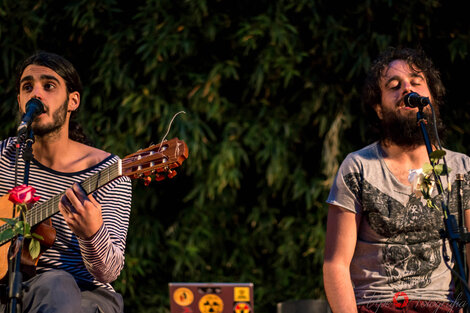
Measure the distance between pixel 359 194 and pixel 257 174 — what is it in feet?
6.17

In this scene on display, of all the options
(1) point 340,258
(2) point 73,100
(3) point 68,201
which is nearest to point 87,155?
(2) point 73,100

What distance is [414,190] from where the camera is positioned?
8.32 ft

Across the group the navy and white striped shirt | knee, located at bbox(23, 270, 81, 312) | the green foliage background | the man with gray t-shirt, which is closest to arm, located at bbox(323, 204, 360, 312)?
the man with gray t-shirt

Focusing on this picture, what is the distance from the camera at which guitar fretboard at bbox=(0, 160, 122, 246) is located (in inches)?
92.5

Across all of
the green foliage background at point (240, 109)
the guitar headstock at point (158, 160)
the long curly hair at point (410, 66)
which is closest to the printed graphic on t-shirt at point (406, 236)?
the long curly hair at point (410, 66)

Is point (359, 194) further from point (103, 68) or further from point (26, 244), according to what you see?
point (103, 68)

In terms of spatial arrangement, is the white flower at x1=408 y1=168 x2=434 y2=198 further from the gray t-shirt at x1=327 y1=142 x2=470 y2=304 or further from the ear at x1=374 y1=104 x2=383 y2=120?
the ear at x1=374 y1=104 x2=383 y2=120

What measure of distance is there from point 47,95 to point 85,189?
26.3 inches

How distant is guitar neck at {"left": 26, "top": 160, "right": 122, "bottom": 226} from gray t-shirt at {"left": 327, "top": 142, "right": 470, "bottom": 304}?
0.96 meters

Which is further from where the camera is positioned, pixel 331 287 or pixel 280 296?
pixel 280 296

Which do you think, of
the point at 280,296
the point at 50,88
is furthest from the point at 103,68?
the point at 280,296

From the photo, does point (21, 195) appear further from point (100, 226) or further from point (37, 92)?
point (37, 92)

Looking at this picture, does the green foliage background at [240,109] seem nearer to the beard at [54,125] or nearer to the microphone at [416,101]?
the beard at [54,125]

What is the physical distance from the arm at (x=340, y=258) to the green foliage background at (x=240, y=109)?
1.60 metres
